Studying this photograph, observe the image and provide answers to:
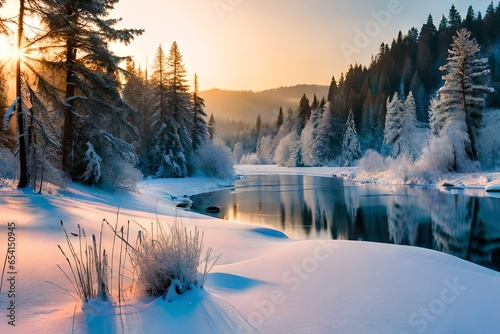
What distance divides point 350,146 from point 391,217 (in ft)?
149

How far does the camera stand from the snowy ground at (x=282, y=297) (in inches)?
117

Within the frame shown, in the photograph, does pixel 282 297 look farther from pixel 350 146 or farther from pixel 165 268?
pixel 350 146

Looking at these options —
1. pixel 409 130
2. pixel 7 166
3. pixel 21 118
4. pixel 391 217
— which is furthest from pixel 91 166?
pixel 409 130

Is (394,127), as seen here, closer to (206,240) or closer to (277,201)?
(277,201)

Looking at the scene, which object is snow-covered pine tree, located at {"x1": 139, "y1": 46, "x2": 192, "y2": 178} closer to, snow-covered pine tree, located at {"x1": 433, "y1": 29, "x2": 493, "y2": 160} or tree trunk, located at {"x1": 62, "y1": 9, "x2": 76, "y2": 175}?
tree trunk, located at {"x1": 62, "y1": 9, "x2": 76, "y2": 175}

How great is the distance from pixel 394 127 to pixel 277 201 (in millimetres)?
34464

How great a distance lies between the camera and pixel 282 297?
3980 mm

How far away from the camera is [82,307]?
304cm

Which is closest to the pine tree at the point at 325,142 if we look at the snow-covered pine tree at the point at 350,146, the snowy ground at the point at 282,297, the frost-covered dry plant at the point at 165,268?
the snow-covered pine tree at the point at 350,146

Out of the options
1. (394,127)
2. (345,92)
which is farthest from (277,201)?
(345,92)

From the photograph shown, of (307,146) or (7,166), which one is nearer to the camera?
(7,166)

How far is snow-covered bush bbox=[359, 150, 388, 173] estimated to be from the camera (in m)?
38.7

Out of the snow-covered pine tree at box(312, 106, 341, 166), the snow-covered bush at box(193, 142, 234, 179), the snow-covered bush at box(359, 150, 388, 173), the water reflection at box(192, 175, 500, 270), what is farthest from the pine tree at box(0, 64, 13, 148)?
the snow-covered pine tree at box(312, 106, 341, 166)

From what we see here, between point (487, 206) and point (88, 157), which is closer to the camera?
point (88, 157)
